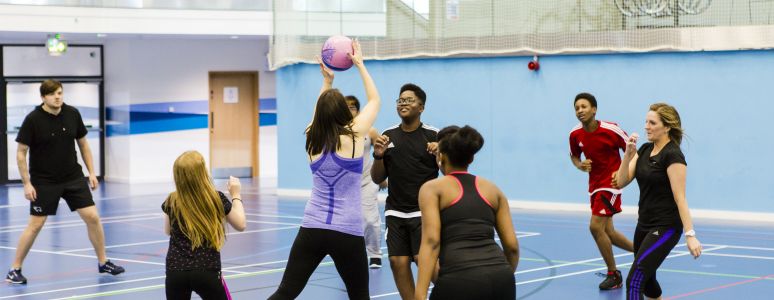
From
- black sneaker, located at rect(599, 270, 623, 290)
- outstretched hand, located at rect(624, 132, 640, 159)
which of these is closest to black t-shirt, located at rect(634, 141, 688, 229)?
outstretched hand, located at rect(624, 132, 640, 159)

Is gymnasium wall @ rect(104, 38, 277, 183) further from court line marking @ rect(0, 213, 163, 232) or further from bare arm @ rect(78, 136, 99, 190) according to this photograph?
bare arm @ rect(78, 136, 99, 190)

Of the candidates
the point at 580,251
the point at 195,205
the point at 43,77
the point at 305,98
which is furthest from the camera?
the point at 43,77

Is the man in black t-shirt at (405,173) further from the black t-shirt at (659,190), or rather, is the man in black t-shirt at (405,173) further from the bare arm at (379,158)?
the black t-shirt at (659,190)

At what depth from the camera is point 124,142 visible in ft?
83.5

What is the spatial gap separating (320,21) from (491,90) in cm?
370

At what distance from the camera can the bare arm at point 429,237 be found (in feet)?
18.1

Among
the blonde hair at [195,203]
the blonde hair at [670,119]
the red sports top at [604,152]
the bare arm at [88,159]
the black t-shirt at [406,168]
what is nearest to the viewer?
the blonde hair at [195,203]

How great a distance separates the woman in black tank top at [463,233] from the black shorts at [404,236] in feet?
7.20

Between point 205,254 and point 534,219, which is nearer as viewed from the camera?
point 205,254

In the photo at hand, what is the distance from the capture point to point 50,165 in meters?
10.6

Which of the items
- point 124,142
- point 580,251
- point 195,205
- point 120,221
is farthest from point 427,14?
point 195,205

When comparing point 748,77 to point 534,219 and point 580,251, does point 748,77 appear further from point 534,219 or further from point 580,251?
point 580,251

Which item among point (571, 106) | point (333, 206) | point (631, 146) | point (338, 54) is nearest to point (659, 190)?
point (631, 146)

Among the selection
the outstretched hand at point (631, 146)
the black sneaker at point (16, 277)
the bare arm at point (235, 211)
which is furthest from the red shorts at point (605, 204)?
the black sneaker at point (16, 277)
